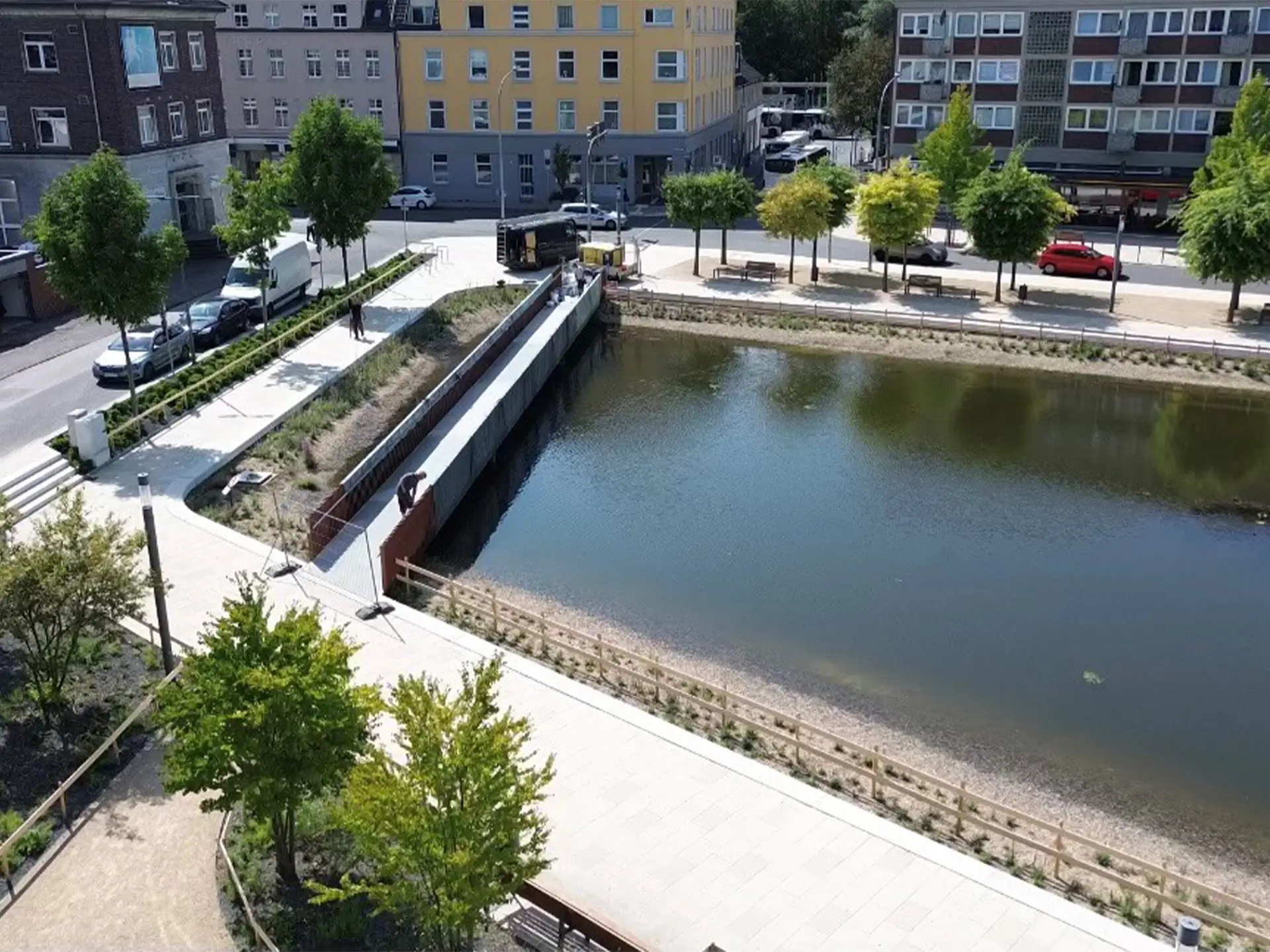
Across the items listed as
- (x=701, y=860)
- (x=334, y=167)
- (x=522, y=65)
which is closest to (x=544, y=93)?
(x=522, y=65)

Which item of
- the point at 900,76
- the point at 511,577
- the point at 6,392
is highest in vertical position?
the point at 900,76

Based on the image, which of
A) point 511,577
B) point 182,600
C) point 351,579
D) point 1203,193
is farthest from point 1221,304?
point 182,600

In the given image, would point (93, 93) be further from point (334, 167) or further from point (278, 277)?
point (334, 167)

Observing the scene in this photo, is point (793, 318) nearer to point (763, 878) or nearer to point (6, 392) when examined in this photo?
point (6, 392)

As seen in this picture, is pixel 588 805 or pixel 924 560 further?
pixel 924 560

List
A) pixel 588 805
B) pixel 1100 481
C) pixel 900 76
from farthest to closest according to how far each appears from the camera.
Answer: pixel 900 76 → pixel 1100 481 → pixel 588 805

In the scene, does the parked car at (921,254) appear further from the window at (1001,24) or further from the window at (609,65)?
the window at (609,65)

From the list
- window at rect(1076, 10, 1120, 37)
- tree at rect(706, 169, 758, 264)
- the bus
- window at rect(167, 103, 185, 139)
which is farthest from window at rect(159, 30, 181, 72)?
window at rect(1076, 10, 1120, 37)
